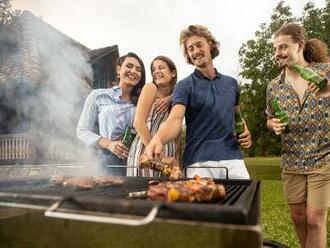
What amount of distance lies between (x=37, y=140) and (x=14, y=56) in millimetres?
2362

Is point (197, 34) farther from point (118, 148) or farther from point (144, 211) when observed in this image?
point (144, 211)

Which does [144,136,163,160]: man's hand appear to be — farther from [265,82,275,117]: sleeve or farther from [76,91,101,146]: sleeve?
[76,91,101,146]: sleeve

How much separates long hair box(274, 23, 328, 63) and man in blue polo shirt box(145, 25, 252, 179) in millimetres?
642

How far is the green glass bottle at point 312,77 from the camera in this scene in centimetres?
293

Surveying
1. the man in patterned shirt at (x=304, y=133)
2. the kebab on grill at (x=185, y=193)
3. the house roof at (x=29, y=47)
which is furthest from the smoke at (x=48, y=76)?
the kebab on grill at (x=185, y=193)

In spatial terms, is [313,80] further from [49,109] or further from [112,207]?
[49,109]

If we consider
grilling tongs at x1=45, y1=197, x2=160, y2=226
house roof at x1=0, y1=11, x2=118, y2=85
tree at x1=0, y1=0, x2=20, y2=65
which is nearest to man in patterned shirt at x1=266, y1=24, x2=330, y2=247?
grilling tongs at x1=45, y1=197, x2=160, y2=226

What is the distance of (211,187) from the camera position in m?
1.83

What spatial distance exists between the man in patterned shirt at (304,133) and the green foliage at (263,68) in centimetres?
1458

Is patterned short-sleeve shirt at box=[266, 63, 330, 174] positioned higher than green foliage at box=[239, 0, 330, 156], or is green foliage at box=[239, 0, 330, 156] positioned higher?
green foliage at box=[239, 0, 330, 156]

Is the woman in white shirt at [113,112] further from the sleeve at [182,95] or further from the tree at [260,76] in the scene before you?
the tree at [260,76]

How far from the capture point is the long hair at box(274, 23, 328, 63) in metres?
3.13

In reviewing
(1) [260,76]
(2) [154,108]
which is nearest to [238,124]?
(2) [154,108]

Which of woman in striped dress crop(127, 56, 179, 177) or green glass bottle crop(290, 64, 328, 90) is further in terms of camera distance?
woman in striped dress crop(127, 56, 179, 177)
